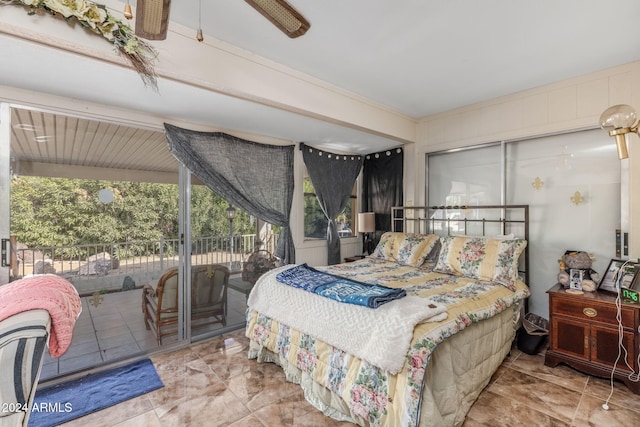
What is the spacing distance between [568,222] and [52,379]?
4.75 metres

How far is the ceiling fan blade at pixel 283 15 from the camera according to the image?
1299mm

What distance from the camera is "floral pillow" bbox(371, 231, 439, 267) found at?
345 centimetres

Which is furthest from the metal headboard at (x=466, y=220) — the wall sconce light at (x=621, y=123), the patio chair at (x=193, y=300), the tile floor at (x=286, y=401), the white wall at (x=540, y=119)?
the patio chair at (x=193, y=300)

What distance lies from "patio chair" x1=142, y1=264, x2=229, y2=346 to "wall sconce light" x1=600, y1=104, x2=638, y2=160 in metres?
3.44

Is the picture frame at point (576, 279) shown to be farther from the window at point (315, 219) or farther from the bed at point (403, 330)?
the window at point (315, 219)

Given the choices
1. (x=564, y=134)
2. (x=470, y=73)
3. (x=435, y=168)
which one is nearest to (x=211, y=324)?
(x=435, y=168)

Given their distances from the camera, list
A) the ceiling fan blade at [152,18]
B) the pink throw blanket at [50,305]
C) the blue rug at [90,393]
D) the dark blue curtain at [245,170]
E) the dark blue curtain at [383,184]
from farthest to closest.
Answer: the dark blue curtain at [383,184]
the dark blue curtain at [245,170]
the blue rug at [90,393]
the ceiling fan blade at [152,18]
the pink throw blanket at [50,305]

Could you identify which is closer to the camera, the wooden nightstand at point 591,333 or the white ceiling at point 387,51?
the white ceiling at point 387,51

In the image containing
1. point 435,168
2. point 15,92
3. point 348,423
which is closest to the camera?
point 348,423

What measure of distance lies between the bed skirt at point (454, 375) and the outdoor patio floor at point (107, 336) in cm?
129

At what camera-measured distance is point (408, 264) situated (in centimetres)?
344

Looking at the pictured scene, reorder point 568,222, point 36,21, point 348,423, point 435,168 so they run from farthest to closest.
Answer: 1. point 435,168
2. point 568,222
3. point 348,423
4. point 36,21

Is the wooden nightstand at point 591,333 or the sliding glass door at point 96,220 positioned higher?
the sliding glass door at point 96,220

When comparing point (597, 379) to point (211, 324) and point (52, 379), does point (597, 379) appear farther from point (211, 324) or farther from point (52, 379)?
point (52, 379)
